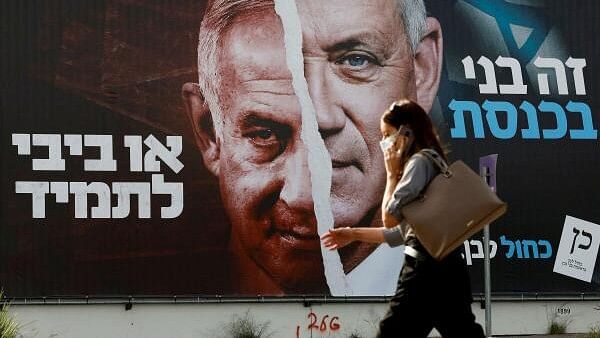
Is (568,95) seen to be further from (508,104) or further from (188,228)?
(188,228)

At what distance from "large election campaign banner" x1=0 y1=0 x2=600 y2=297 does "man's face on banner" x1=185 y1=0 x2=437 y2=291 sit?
20 mm

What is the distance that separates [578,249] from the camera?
17438 mm

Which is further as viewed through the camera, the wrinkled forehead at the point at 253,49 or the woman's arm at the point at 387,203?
the wrinkled forehead at the point at 253,49

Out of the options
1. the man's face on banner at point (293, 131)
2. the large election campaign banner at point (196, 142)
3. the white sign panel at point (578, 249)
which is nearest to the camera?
the large election campaign banner at point (196, 142)

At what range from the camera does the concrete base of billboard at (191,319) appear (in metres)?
16.0

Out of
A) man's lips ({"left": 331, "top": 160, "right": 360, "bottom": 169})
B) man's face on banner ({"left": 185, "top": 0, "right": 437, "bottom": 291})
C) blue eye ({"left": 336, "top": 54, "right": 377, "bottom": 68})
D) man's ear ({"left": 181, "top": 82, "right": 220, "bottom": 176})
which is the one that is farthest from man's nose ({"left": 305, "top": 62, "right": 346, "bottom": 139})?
man's ear ({"left": 181, "top": 82, "right": 220, "bottom": 176})

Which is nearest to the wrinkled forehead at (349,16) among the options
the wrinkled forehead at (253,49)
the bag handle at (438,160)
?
the wrinkled forehead at (253,49)

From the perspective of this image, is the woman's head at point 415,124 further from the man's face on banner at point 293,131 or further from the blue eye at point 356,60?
the blue eye at point 356,60

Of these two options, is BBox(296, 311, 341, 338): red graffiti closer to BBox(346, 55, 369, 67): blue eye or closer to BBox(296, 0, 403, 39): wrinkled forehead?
BBox(346, 55, 369, 67): blue eye

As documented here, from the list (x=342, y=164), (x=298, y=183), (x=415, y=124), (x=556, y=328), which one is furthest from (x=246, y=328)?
(x=415, y=124)

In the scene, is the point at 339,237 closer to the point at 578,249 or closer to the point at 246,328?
the point at 246,328

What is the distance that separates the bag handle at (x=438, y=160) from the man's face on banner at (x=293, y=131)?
9171mm

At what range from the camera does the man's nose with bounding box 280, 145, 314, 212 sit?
16453 mm

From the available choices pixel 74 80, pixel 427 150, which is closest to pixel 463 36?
pixel 74 80
